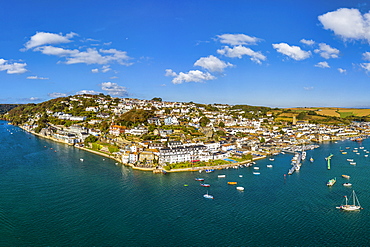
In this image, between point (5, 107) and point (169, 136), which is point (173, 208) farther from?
point (5, 107)

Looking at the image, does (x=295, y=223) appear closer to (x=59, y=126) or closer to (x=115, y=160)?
(x=115, y=160)

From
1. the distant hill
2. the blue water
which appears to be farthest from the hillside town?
the distant hill

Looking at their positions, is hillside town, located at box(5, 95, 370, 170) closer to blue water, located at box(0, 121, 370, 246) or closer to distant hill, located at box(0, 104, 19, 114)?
blue water, located at box(0, 121, 370, 246)

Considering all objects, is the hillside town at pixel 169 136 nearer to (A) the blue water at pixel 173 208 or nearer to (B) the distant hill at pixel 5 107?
(A) the blue water at pixel 173 208

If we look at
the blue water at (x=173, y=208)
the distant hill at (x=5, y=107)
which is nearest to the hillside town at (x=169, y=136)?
the blue water at (x=173, y=208)

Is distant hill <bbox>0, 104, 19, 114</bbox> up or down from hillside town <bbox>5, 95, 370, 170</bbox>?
up

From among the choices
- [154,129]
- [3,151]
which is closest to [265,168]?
[154,129]

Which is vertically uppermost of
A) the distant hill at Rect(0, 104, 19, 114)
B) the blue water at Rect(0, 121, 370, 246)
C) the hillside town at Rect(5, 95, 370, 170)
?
the distant hill at Rect(0, 104, 19, 114)
